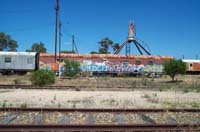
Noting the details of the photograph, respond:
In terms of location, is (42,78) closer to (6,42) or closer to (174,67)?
(174,67)

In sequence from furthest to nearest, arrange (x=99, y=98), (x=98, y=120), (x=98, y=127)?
(x=99, y=98) < (x=98, y=120) < (x=98, y=127)

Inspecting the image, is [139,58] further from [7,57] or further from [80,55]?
[7,57]

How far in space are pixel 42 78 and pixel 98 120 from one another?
12.6 meters

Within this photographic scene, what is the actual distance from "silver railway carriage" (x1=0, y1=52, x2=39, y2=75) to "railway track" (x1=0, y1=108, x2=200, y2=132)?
2901 cm

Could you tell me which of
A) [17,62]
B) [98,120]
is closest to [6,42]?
[17,62]

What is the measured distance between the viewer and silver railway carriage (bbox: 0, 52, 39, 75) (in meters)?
39.0

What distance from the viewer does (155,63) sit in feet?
147

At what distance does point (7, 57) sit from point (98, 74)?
13533 millimetres

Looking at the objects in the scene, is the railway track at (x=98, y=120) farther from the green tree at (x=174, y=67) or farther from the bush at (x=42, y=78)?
the green tree at (x=174, y=67)

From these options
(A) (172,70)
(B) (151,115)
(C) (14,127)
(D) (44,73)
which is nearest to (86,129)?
(C) (14,127)

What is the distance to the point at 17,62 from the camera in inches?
1537

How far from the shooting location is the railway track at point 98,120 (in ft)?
26.4

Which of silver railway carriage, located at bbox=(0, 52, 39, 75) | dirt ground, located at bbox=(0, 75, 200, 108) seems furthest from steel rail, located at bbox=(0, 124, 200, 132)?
silver railway carriage, located at bbox=(0, 52, 39, 75)

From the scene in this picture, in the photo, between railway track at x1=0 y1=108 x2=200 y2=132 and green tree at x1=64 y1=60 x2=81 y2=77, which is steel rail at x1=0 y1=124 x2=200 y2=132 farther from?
green tree at x1=64 y1=60 x2=81 y2=77
